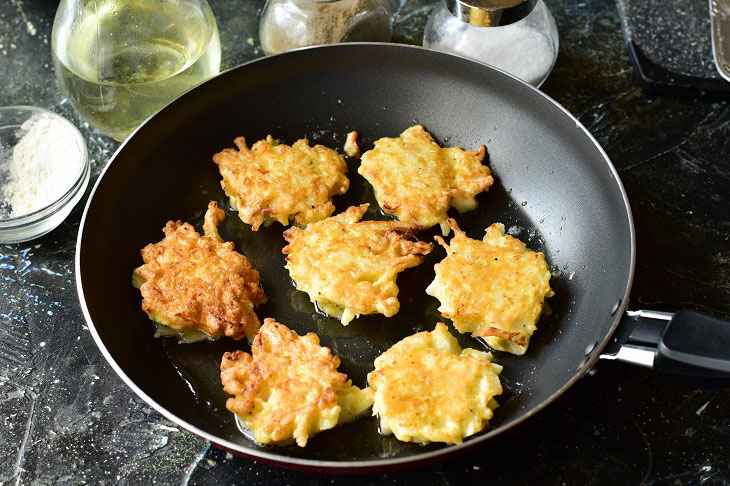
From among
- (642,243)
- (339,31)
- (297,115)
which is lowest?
(642,243)

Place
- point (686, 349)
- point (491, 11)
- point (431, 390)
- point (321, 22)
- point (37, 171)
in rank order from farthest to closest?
point (321, 22), point (37, 171), point (491, 11), point (431, 390), point (686, 349)

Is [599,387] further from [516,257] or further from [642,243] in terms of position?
[642,243]

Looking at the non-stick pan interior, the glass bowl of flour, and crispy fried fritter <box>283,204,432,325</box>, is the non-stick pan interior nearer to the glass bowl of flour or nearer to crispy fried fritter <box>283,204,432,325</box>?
crispy fried fritter <box>283,204,432,325</box>

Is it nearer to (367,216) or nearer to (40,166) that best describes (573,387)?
→ (367,216)

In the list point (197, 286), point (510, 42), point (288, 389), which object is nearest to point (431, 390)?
point (288, 389)

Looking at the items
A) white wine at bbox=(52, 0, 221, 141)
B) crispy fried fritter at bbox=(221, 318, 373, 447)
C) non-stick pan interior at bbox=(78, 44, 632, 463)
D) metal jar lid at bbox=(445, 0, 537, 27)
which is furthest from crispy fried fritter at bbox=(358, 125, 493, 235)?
white wine at bbox=(52, 0, 221, 141)

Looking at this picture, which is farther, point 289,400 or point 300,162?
point 300,162

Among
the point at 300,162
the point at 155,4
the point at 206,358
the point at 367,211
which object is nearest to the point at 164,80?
the point at 155,4
